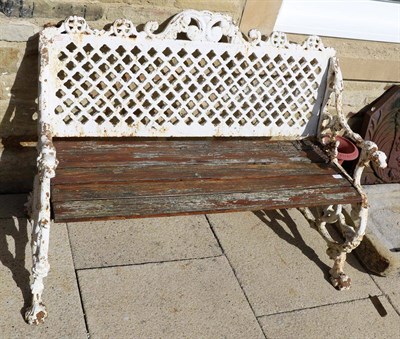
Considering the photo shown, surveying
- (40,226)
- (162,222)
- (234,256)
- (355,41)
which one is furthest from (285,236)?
(40,226)

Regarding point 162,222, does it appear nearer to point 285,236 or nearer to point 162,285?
point 162,285

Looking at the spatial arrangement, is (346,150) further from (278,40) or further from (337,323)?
(337,323)

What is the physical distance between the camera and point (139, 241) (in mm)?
3625

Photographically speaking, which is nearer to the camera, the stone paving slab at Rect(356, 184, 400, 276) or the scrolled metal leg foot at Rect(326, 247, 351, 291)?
the scrolled metal leg foot at Rect(326, 247, 351, 291)

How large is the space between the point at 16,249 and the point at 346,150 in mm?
2385

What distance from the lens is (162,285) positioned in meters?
3.35

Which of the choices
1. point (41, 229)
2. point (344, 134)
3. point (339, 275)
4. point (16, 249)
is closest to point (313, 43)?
point (344, 134)

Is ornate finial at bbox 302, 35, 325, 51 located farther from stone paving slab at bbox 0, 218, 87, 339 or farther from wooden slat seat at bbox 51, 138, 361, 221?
stone paving slab at bbox 0, 218, 87, 339

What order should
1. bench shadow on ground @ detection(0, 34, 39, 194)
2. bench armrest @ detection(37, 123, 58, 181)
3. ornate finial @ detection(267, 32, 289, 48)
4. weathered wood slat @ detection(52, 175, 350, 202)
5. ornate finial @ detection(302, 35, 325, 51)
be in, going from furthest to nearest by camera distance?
ornate finial @ detection(302, 35, 325, 51) → ornate finial @ detection(267, 32, 289, 48) → bench shadow on ground @ detection(0, 34, 39, 194) → weathered wood slat @ detection(52, 175, 350, 202) → bench armrest @ detection(37, 123, 58, 181)

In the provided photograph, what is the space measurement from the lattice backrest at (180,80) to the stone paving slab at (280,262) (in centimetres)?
66

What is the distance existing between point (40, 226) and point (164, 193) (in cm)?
70

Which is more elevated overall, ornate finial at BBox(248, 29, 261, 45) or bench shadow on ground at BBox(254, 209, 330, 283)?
ornate finial at BBox(248, 29, 261, 45)

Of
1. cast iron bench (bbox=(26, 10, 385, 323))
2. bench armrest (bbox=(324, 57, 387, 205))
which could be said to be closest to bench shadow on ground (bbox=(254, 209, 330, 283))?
cast iron bench (bbox=(26, 10, 385, 323))

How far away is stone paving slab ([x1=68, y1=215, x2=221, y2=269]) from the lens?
3.46m
